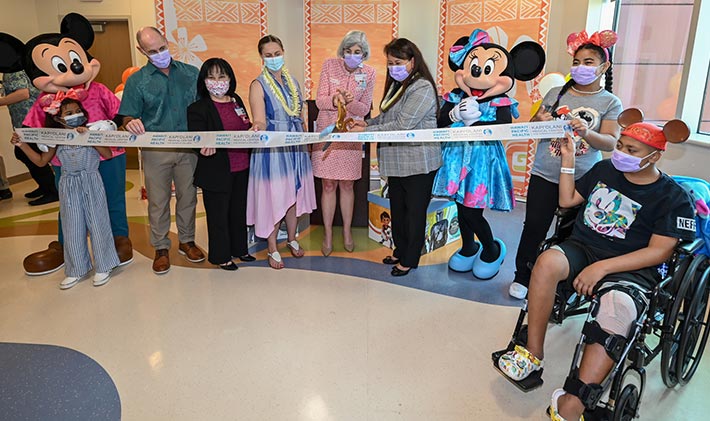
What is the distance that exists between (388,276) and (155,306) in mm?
1533

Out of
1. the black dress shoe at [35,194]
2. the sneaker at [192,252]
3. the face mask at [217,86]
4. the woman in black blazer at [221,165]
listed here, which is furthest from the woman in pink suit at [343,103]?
the black dress shoe at [35,194]

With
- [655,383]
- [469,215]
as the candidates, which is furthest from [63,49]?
[655,383]

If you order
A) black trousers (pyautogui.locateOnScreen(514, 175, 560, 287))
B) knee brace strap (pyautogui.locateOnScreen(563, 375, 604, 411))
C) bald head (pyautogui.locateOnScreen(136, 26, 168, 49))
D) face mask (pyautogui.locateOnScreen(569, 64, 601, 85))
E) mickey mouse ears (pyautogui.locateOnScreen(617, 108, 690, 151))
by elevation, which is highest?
bald head (pyautogui.locateOnScreen(136, 26, 168, 49))

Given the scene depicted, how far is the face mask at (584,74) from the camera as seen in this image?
2.59 m

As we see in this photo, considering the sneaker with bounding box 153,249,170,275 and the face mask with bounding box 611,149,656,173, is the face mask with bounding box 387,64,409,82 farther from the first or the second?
the sneaker with bounding box 153,249,170,275

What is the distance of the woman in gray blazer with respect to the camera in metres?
3.05

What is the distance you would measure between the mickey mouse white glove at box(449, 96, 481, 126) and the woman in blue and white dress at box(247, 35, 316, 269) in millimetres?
1103

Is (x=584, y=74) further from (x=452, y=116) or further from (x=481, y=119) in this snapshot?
(x=452, y=116)

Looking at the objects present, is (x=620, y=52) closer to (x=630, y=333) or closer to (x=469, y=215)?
(x=469, y=215)

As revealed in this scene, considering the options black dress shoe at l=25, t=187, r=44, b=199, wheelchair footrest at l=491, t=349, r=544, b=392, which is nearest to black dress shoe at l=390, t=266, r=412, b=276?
wheelchair footrest at l=491, t=349, r=544, b=392

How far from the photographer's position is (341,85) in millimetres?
3434

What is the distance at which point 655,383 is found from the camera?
7.73 ft

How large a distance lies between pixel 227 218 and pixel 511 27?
3.45 m

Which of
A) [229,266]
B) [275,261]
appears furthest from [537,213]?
[229,266]
